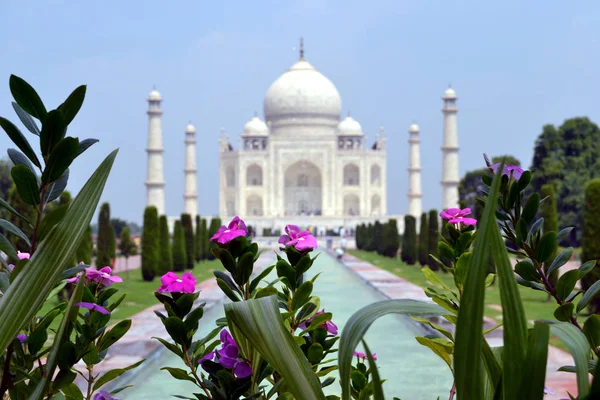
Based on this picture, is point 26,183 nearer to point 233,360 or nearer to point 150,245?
point 233,360

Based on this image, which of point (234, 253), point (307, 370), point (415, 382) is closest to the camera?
point (307, 370)

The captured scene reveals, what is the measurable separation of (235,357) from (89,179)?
0.37 meters

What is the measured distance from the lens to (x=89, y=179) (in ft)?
3.26

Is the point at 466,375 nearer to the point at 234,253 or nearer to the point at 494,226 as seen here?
the point at 494,226

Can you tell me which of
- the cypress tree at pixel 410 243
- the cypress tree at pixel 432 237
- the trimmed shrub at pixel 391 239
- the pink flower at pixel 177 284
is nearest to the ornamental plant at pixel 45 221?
the pink flower at pixel 177 284

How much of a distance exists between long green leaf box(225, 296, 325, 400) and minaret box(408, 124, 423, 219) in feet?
112

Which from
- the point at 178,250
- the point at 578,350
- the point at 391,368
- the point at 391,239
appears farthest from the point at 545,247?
the point at 391,239

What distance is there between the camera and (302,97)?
3719 cm

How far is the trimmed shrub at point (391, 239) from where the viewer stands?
18312 mm

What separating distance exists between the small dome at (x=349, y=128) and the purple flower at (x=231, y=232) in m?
37.5

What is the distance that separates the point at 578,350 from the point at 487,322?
18.9ft

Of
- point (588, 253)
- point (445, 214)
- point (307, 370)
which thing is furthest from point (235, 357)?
point (588, 253)

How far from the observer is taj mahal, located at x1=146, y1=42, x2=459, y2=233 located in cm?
3566

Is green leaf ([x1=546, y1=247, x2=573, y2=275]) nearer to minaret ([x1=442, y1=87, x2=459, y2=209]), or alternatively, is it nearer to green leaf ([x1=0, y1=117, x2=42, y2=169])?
green leaf ([x1=0, y1=117, x2=42, y2=169])
